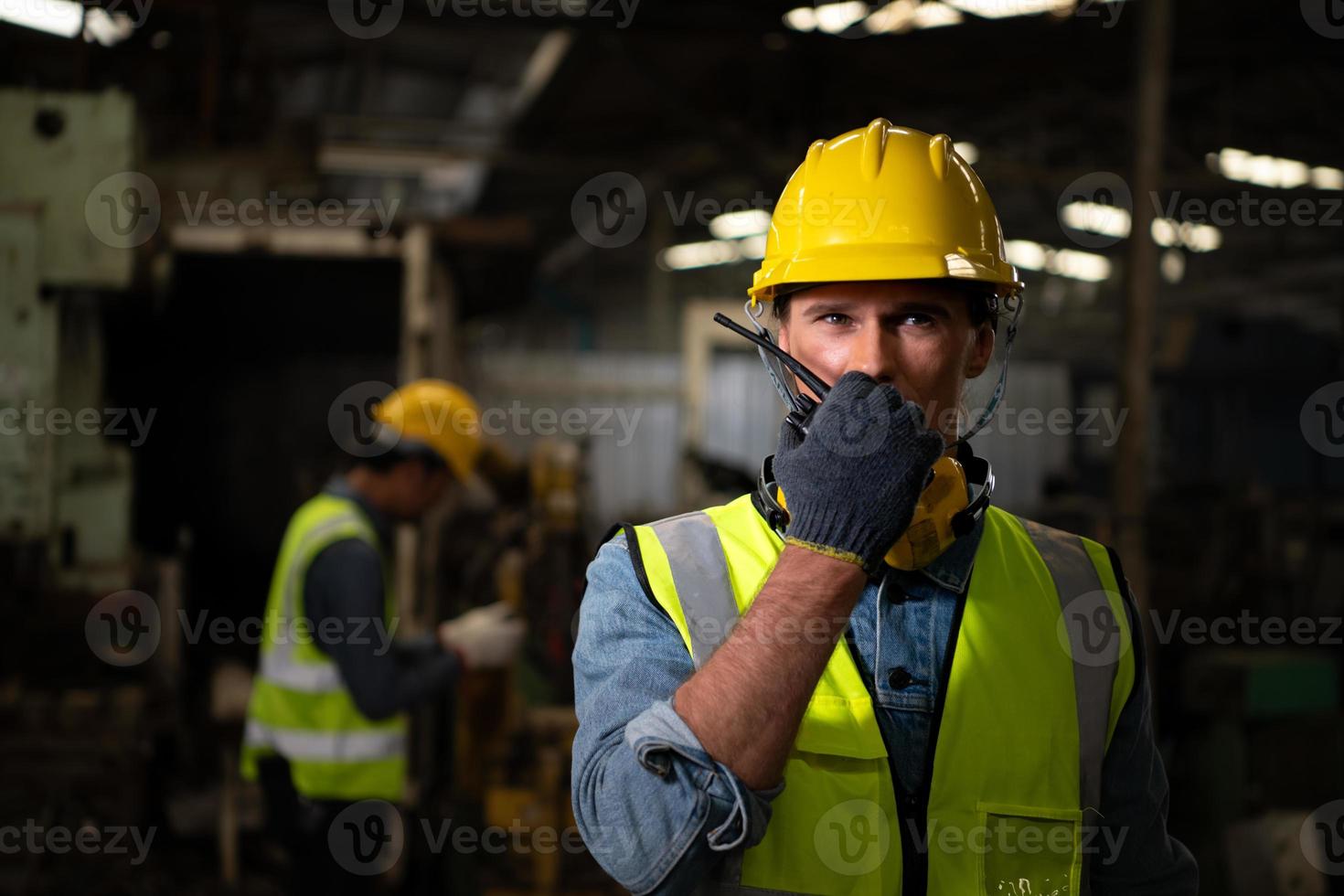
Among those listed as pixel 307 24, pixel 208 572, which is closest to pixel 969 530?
pixel 208 572

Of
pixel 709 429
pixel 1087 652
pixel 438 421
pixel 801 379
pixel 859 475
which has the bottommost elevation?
pixel 1087 652

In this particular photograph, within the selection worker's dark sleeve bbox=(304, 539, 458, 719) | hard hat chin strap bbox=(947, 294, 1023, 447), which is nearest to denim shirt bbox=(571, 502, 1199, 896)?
hard hat chin strap bbox=(947, 294, 1023, 447)

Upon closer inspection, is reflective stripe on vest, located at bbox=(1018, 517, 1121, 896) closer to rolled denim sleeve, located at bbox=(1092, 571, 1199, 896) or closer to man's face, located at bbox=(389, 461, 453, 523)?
rolled denim sleeve, located at bbox=(1092, 571, 1199, 896)

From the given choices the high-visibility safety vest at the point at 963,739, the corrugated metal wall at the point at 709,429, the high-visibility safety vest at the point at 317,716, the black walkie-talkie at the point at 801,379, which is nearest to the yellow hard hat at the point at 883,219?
the black walkie-talkie at the point at 801,379

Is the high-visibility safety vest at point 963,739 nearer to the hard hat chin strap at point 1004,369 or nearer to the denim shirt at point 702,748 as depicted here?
the denim shirt at point 702,748

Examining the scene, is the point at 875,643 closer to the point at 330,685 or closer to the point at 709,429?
the point at 330,685

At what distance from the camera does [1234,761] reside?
15.6 feet

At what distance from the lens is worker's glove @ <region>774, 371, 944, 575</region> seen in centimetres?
120

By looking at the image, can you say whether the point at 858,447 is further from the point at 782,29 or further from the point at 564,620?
the point at 782,29

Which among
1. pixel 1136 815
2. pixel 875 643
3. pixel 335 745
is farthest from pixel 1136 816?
pixel 335 745

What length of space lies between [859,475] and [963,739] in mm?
394

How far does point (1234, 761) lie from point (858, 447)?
445 cm

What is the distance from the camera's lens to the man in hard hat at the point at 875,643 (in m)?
1.16

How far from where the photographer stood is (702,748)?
1139 mm
